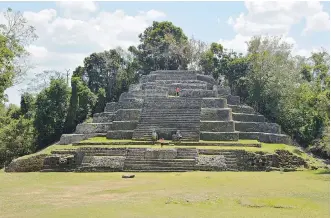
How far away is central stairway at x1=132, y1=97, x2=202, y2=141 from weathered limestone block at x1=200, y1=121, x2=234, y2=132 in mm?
454

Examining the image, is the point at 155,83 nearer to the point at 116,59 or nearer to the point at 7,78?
the point at 116,59

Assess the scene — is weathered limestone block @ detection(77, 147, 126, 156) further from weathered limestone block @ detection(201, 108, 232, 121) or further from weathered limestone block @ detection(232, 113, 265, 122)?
weathered limestone block @ detection(232, 113, 265, 122)

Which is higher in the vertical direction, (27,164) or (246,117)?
(246,117)

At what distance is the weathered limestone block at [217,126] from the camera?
2778 centimetres

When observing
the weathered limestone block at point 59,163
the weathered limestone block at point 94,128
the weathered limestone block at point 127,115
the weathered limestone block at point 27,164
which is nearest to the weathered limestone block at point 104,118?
the weathered limestone block at point 127,115

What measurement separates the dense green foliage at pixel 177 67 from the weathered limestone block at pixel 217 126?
211 inches

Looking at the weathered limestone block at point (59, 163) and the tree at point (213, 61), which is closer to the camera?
the weathered limestone block at point (59, 163)

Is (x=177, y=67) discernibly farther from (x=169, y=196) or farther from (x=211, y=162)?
(x=169, y=196)

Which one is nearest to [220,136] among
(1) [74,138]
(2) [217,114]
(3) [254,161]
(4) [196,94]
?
(2) [217,114]

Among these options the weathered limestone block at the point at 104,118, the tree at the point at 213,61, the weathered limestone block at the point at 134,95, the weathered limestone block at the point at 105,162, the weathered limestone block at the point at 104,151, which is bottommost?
the weathered limestone block at the point at 105,162

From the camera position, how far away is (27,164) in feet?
77.3

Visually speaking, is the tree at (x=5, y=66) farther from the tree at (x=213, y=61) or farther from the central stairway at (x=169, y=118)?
the tree at (x=213, y=61)

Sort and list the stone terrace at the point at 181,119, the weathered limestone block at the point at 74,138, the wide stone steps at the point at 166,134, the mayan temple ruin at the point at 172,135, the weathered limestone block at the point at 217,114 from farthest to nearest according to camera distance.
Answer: the weathered limestone block at the point at 74,138 → the weathered limestone block at the point at 217,114 → the stone terrace at the point at 181,119 → the wide stone steps at the point at 166,134 → the mayan temple ruin at the point at 172,135

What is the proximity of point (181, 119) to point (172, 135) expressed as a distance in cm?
210
